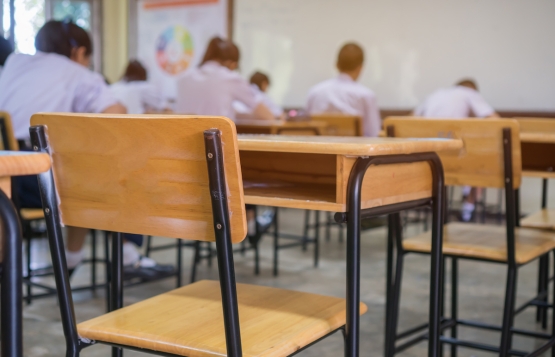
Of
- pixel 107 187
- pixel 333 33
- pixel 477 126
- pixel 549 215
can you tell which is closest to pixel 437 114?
pixel 333 33

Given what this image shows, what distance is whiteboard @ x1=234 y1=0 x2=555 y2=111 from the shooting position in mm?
5461

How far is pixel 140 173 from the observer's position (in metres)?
1.08

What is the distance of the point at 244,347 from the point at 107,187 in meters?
0.35

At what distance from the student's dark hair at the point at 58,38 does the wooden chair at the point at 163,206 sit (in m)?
1.80

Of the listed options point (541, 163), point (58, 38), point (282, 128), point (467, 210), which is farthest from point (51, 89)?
point (467, 210)

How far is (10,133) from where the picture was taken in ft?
7.53

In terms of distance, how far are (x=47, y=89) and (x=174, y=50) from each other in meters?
4.92

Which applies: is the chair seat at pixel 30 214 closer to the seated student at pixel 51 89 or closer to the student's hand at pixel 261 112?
the seated student at pixel 51 89

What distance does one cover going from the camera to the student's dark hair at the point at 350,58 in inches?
178

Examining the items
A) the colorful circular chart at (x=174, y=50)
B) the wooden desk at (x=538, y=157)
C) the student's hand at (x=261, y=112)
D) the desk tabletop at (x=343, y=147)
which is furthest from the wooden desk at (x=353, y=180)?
the colorful circular chart at (x=174, y=50)

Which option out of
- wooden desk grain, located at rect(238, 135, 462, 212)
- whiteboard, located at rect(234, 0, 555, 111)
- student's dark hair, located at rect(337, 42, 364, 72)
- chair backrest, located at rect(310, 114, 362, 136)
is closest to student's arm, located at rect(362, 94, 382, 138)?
student's dark hair, located at rect(337, 42, 364, 72)

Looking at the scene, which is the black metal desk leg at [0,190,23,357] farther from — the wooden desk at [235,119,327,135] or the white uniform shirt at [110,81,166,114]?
the white uniform shirt at [110,81,166,114]

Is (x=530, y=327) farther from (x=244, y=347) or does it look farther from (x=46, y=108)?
(x=46, y=108)

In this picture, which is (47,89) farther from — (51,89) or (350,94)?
(350,94)
